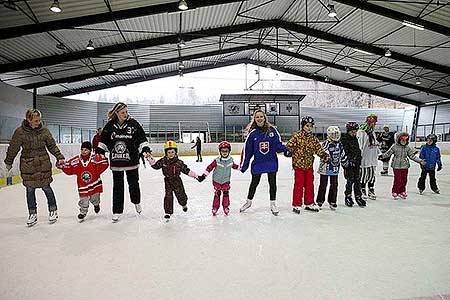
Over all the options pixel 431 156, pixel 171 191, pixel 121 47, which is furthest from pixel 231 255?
pixel 121 47

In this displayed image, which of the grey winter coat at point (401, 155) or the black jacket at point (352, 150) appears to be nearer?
the black jacket at point (352, 150)

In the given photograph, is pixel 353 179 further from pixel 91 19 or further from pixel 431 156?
pixel 91 19

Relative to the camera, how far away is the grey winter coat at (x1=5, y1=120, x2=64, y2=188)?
324 cm

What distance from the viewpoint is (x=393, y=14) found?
11.7 meters

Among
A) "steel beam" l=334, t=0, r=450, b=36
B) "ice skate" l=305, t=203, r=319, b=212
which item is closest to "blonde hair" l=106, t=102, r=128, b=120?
"ice skate" l=305, t=203, r=319, b=212

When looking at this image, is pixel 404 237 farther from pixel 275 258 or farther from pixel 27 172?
pixel 27 172

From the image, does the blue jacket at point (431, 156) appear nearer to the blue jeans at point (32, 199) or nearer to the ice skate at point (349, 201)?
the ice skate at point (349, 201)

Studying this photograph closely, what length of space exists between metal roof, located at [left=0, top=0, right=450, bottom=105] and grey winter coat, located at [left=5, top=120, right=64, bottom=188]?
7.17m

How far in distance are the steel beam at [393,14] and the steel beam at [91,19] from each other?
4665 mm

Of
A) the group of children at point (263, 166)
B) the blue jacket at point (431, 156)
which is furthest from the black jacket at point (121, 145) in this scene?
the blue jacket at point (431, 156)

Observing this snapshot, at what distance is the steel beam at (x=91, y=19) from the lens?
399 inches

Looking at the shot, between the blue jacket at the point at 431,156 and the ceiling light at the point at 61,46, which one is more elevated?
the ceiling light at the point at 61,46

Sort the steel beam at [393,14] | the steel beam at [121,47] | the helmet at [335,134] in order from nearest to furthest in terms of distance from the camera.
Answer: the helmet at [335,134]
the steel beam at [393,14]
the steel beam at [121,47]

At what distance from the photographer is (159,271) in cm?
198
